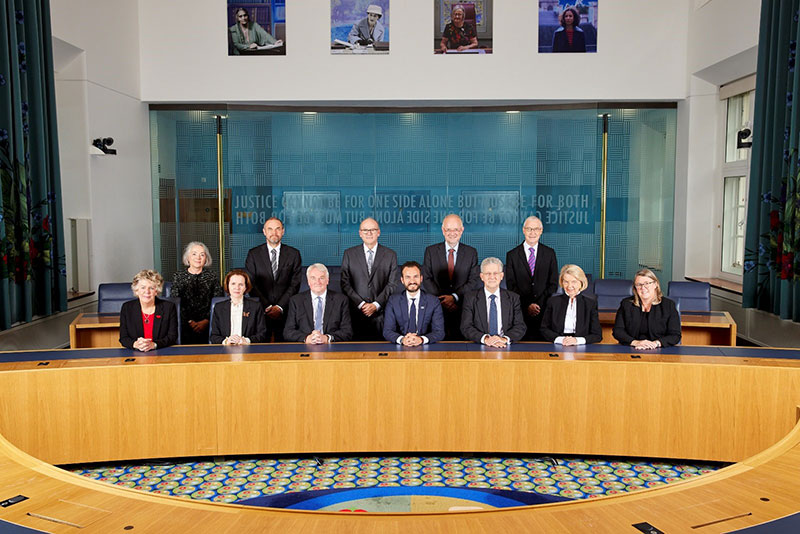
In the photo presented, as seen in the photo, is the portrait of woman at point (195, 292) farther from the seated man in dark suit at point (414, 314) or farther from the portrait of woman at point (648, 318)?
the portrait of woman at point (648, 318)

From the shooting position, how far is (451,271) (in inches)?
229

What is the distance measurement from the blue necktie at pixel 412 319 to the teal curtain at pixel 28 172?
10.3 feet

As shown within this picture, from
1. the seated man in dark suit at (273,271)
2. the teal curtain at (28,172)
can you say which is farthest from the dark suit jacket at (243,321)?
the teal curtain at (28,172)

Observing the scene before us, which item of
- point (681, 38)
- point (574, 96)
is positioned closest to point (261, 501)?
point (574, 96)

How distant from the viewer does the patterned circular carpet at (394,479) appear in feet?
12.2

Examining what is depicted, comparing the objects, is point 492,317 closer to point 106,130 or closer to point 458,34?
point 458,34

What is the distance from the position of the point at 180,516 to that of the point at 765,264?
225 inches

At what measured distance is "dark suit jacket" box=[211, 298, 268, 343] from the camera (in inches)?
193

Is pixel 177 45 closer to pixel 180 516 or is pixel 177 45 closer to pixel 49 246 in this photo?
pixel 49 246

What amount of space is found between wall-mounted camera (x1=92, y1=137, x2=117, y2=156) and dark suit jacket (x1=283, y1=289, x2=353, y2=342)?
3466mm

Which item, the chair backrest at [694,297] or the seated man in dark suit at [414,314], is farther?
the chair backrest at [694,297]

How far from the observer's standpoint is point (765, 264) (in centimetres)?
634

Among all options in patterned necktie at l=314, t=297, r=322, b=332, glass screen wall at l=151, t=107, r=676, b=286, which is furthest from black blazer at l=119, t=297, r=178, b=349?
glass screen wall at l=151, t=107, r=676, b=286

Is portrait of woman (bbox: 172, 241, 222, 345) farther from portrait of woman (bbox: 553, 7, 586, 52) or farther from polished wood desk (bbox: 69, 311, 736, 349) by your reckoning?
portrait of woman (bbox: 553, 7, 586, 52)
